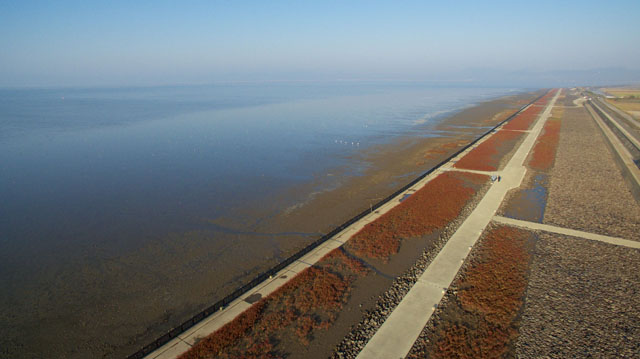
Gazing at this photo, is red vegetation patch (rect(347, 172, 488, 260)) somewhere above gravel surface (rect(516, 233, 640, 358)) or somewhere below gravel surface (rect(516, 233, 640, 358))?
above

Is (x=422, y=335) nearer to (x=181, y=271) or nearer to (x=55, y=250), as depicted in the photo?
(x=181, y=271)

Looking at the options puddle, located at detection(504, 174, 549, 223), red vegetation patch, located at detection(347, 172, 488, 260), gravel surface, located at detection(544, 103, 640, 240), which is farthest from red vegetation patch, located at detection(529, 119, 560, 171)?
red vegetation patch, located at detection(347, 172, 488, 260)

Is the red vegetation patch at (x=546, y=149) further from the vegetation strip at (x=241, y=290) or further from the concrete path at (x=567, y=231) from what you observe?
the vegetation strip at (x=241, y=290)

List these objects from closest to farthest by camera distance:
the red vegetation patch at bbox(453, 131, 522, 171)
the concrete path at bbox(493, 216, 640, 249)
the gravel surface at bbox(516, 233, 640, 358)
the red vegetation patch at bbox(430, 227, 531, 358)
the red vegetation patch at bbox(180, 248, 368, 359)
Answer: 1. the gravel surface at bbox(516, 233, 640, 358)
2. the red vegetation patch at bbox(430, 227, 531, 358)
3. the red vegetation patch at bbox(180, 248, 368, 359)
4. the concrete path at bbox(493, 216, 640, 249)
5. the red vegetation patch at bbox(453, 131, 522, 171)

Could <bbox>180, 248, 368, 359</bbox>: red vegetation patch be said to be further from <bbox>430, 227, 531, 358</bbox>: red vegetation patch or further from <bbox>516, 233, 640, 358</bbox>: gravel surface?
<bbox>516, 233, 640, 358</bbox>: gravel surface

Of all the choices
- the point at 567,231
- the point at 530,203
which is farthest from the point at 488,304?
the point at 530,203

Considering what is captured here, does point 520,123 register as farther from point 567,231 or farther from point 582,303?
point 582,303
